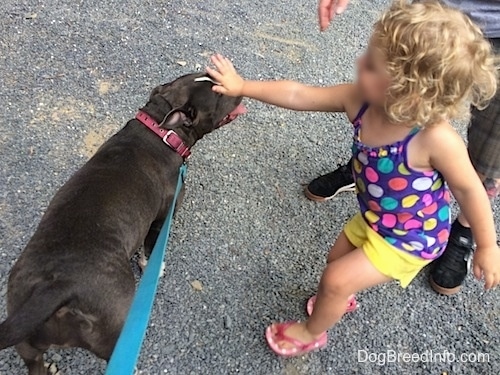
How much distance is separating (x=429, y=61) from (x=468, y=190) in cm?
49

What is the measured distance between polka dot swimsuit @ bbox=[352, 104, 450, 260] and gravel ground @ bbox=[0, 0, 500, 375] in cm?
73

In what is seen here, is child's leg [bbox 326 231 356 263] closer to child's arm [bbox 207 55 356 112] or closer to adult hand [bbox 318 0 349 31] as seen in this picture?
child's arm [bbox 207 55 356 112]

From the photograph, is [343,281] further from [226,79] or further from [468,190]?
[226,79]

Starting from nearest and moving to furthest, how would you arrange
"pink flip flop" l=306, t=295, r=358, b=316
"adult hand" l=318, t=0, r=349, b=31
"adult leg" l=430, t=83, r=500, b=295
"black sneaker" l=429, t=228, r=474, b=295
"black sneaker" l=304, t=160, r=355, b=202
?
1. "adult hand" l=318, t=0, r=349, b=31
2. "adult leg" l=430, t=83, r=500, b=295
3. "pink flip flop" l=306, t=295, r=358, b=316
4. "black sneaker" l=429, t=228, r=474, b=295
5. "black sneaker" l=304, t=160, r=355, b=202

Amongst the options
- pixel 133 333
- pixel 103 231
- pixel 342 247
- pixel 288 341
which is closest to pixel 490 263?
pixel 342 247

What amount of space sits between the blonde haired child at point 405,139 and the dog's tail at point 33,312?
97 centimetres

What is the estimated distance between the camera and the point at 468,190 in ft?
6.59

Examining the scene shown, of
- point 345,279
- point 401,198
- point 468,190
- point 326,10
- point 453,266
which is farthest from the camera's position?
point 453,266

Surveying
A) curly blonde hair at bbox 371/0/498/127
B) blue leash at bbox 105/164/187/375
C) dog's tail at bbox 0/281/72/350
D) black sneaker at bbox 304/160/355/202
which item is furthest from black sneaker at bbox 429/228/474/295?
dog's tail at bbox 0/281/72/350

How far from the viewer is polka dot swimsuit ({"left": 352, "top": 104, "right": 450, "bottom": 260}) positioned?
2.07m

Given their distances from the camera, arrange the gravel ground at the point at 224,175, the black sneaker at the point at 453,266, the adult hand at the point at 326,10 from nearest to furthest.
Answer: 1. the adult hand at the point at 326,10
2. the gravel ground at the point at 224,175
3. the black sneaker at the point at 453,266

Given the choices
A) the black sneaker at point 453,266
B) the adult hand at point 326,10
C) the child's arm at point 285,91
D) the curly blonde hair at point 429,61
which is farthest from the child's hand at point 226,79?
the black sneaker at point 453,266

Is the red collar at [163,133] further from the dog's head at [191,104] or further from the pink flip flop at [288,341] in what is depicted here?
the pink flip flop at [288,341]

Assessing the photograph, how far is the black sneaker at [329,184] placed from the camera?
127 inches
